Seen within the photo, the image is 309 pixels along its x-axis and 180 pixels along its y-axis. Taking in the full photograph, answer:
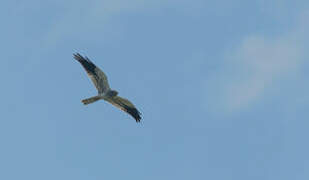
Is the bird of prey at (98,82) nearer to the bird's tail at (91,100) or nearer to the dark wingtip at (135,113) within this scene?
the bird's tail at (91,100)

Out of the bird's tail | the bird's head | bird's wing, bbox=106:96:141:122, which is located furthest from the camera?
bird's wing, bbox=106:96:141:122

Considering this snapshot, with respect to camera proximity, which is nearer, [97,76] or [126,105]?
[97,76]

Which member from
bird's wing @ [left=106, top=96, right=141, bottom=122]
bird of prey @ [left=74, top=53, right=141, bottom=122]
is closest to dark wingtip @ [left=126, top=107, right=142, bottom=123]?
bird's wing @ [left=106, top=96, right=141, bottom=122]

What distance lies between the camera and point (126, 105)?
6200 cm

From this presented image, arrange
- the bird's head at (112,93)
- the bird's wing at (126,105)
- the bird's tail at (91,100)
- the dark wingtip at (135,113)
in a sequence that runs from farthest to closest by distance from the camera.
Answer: the dark wingtip at (135,113)
the bird's wing at (126,105)
the bird's head at (112,93)
the bird's tail at (91,100)

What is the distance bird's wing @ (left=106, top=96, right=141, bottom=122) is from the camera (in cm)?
6058

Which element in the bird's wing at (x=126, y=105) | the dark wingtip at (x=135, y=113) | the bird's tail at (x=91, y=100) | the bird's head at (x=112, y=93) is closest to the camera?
the bird's tail at (x=91, y=100)

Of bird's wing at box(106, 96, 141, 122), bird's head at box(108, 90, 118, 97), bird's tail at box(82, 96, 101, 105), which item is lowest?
bird's tail at box(82, 96, 101, 105)

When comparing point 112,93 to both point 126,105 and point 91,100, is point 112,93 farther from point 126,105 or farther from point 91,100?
point 126,105

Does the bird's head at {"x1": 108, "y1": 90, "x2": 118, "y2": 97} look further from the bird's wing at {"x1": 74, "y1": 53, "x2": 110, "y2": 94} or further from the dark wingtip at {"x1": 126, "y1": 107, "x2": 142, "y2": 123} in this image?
the dark wingtip at {"x1": 126, "y1": 107, "x2": 142, "y2": 123}

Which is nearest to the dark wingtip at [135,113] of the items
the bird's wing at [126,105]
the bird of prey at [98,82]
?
the bird's wing at [126,105]

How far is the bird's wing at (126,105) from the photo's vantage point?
199ft

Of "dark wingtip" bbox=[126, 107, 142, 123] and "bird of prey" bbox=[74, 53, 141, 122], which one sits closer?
"bird of prey" bbox=[74, 53, 141, 122]

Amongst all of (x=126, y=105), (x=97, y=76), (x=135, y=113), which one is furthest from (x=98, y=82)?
(x=135, y=113)
